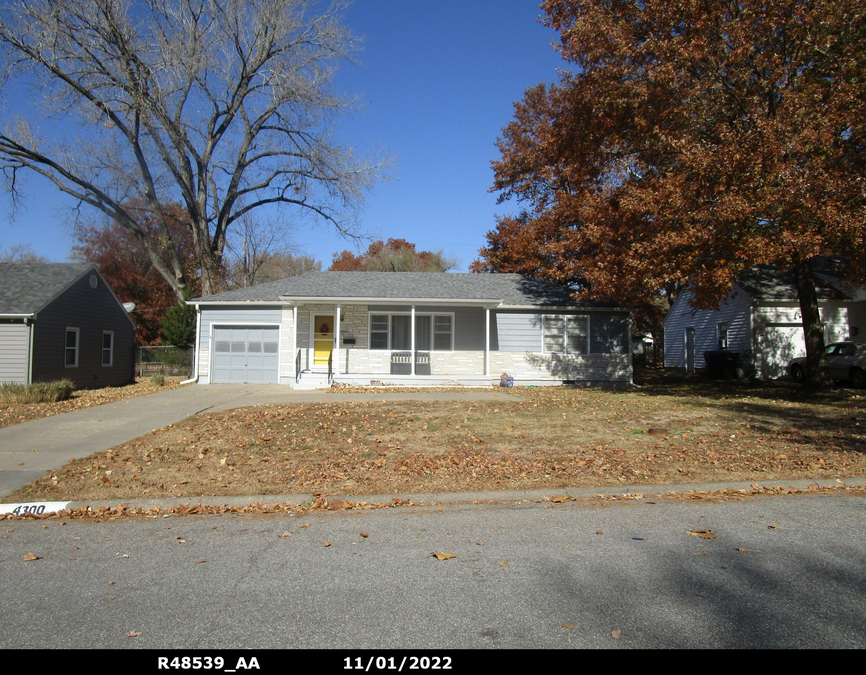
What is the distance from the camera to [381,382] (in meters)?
19.4

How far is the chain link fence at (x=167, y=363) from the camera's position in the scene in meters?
27.8

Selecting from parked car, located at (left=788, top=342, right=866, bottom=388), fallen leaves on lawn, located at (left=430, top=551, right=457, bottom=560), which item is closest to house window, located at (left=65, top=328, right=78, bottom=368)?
fallen leaves on lawn, located at (left=430, top=551, right=457, bottom=560)

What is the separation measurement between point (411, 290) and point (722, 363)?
41.0 feet

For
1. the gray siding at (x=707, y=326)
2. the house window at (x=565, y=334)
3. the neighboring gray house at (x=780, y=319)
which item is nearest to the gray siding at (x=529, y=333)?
the house window at (x=565, y=334)

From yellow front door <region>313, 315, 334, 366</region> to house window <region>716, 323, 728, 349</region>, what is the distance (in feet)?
54.3

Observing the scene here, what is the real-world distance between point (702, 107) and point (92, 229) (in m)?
47.6

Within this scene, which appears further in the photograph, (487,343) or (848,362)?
(487,343)

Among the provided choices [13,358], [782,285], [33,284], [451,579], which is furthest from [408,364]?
[451,579]

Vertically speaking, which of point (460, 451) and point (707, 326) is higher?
point (707, 326)

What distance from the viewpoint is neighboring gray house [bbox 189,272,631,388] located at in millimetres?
20984

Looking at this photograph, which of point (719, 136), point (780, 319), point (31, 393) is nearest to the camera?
point (719, 136)

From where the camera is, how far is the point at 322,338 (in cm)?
2131
